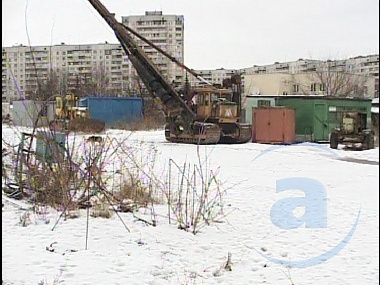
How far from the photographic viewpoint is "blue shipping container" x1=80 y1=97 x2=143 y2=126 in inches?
733

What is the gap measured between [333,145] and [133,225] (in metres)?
7.64

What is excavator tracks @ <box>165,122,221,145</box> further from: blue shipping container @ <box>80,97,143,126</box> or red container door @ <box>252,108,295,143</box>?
blue shipping container @ <box>80,97,143,126</box>

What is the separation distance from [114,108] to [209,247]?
1618 centimetres

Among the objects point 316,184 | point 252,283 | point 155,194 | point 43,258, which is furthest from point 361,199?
point 43,258

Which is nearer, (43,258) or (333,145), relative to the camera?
(43,258)

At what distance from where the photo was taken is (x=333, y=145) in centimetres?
1057

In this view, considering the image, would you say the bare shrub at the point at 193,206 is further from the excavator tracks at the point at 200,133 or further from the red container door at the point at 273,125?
the red container door at the point at 273,125

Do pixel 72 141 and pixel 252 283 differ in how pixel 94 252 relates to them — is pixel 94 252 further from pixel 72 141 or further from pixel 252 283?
pixel 72 141

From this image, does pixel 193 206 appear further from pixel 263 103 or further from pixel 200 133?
pixel 263 103

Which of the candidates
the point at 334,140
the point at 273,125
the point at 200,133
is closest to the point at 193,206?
the point at 200,133

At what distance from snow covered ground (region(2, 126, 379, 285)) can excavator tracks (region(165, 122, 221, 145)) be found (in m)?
6.29

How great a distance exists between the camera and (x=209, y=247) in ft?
11.0

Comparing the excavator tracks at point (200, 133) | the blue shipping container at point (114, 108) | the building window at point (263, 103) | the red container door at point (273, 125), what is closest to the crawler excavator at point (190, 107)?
the excavator tracks at point (200, 133)

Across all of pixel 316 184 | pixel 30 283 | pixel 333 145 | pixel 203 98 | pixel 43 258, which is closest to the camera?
pixel 30 283
